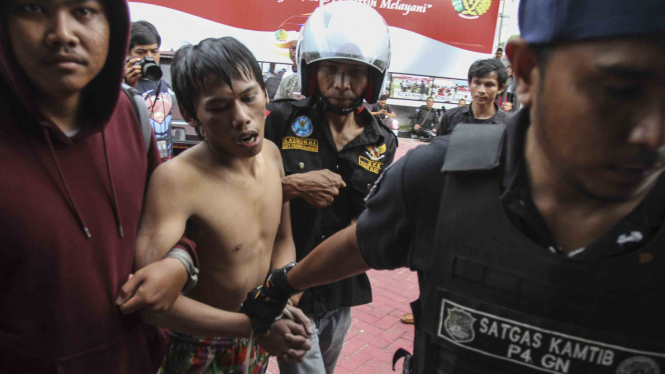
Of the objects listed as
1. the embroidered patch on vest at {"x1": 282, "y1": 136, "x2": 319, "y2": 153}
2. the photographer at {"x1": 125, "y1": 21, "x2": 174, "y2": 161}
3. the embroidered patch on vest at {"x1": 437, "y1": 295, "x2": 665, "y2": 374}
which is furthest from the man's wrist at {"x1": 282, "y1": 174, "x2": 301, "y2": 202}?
the photographer at {"x1": 125, "y1": 21, "x2": 174, "y2": 161}

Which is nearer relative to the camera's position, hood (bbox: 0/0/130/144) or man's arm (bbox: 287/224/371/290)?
hood (bbox: 0/0/130/144)

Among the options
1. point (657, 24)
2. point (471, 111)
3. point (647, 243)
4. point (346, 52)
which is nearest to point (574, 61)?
point (657, 24)

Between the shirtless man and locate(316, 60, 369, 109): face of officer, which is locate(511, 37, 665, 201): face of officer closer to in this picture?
the shirtless man

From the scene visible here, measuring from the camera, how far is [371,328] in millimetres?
3936

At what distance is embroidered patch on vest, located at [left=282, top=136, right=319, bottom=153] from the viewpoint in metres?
2.33

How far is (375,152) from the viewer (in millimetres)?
2434

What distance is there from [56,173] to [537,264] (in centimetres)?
119

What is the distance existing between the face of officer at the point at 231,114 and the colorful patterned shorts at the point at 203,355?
741 mm

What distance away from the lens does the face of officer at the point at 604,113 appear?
766 mm

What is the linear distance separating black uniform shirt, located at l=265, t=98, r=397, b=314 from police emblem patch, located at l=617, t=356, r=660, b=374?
149 centimetres


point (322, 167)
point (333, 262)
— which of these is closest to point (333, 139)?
point (322, 167)

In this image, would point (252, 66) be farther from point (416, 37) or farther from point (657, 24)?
point (416, 37)

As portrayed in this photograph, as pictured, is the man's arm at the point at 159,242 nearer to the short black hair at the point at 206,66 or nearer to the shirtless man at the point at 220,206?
the shirtless man at the point at 220,206

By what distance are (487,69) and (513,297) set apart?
172 inches
